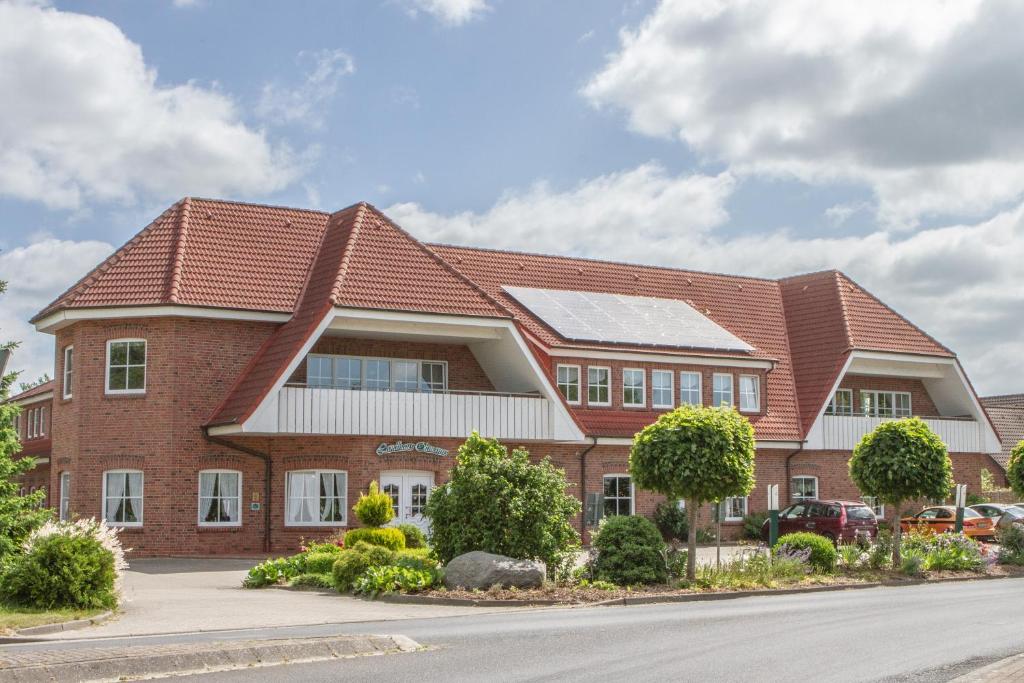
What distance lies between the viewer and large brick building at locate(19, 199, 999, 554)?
3097 centimetres

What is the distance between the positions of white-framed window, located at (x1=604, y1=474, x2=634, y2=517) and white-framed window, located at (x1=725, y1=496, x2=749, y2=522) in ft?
12.2

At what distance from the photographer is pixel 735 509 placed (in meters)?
39.6

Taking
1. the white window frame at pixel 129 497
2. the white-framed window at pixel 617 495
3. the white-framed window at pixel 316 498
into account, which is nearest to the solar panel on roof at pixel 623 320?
the white-framed window at pixel 617 495

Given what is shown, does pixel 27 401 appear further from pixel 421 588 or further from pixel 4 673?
pixel 4 673

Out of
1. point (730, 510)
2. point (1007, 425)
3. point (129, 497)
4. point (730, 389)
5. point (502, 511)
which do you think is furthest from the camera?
point (1007, 425)

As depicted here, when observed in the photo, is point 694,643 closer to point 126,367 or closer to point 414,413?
point 414,413

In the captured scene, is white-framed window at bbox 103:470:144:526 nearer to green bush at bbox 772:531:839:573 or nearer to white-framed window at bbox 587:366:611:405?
white-framed window at bbox 587:366:611:405

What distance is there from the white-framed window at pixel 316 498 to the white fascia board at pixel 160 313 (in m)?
4.08

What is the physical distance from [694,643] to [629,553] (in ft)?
26.5

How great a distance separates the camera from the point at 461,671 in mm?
12344

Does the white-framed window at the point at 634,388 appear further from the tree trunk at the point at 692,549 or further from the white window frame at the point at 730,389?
the tree trunk at the point at 692,549

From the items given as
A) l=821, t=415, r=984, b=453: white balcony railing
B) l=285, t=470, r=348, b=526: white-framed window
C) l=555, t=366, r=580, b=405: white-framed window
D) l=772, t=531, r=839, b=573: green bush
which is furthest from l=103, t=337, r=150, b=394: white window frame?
l=821, t=415, r=984, b=453: white balcony railing

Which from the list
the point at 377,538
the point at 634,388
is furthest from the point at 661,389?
the point at 377,538

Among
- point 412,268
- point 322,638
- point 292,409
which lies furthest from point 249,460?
point 322,638
